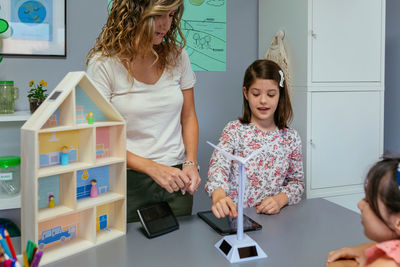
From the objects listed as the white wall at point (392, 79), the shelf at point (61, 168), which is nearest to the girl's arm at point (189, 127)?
the shelf at point (61, 168)

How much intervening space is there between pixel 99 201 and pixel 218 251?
370 mm

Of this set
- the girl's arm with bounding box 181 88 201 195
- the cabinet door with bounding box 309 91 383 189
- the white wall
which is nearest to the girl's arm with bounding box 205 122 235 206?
the girl's arm with bounding box 181 88 201 195

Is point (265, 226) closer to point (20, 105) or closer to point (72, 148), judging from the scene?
point (72, 148)

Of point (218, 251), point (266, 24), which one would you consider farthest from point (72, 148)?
point (266, 24)

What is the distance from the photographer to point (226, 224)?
1.25 metres

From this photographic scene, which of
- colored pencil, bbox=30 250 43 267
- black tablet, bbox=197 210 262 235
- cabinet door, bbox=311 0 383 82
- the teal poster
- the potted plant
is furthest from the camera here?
the teal poster

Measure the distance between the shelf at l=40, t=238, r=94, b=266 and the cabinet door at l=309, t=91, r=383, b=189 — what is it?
4.60ft

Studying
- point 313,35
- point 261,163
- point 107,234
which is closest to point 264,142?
point 261,163

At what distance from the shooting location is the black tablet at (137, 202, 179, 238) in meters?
1.18

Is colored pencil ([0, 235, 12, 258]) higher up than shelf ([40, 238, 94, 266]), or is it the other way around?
colored pencil ([0, 235, 12, 258])

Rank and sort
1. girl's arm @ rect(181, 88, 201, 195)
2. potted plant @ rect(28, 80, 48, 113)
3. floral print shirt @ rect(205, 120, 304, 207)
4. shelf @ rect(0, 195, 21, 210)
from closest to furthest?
girl's arm @ rect(181, 88, 201, 195) < floral print shirt @ rect(205, 120, 304, 207) < shelf @ rect(0, 195, 21, 210) < potted plant @ rect(28, 80, 48, 113)

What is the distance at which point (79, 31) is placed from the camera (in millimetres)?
2211

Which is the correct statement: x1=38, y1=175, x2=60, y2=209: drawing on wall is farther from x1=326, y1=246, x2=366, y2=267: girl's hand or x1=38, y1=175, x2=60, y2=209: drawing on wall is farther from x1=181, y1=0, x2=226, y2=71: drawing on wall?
x1=181, y1=0, x2=226, y2=71: drawing on wall

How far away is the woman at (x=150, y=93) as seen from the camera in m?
1.28
